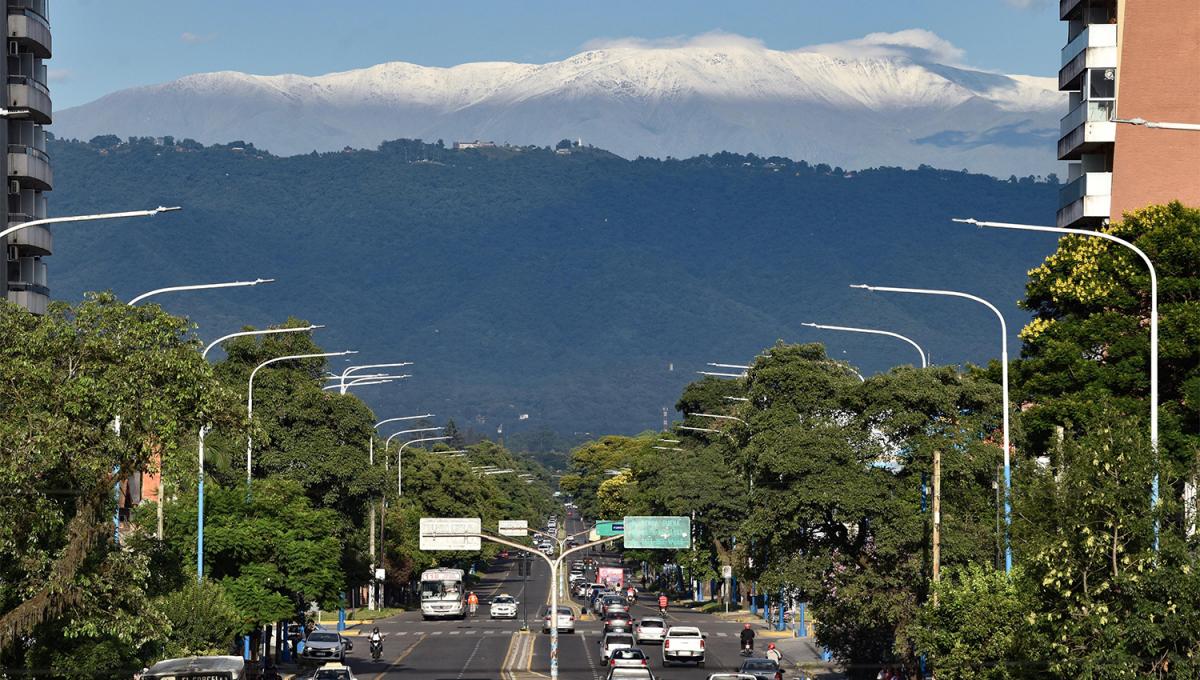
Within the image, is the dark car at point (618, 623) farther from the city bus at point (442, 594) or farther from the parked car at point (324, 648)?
the city bus at point (442, 594)

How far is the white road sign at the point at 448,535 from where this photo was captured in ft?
276

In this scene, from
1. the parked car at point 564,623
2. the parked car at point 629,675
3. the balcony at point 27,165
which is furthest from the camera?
the parked car at point 564,623

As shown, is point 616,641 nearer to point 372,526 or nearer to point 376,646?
→ point 376,646

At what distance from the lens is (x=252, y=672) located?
225ft

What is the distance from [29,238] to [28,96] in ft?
20.5

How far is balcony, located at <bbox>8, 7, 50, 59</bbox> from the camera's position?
87.2 metres

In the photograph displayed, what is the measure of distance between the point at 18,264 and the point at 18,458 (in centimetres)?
5635

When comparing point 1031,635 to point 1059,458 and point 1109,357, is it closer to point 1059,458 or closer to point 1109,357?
point 1059,458

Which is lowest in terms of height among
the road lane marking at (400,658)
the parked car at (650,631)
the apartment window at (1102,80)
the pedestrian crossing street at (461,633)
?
the pedestrian crossing street at (461,633)

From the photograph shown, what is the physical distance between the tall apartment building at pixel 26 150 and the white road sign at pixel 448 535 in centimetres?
1943

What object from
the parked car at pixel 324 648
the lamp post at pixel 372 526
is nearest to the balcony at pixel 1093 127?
the lamp post at pixel 372 526

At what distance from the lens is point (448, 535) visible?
278ft

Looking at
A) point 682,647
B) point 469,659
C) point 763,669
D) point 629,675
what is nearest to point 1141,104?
point 682,647

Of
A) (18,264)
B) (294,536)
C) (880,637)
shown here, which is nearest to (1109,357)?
(880,637)
